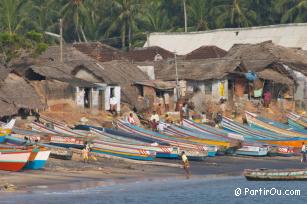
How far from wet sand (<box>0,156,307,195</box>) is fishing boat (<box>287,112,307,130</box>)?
11188 millimetres

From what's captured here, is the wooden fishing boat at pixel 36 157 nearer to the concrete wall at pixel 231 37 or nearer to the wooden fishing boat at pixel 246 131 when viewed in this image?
the wooden fishing boat at pixel 246 131

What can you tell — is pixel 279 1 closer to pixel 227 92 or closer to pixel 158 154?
pixel 227 92

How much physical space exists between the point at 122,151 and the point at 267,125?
15182 mm

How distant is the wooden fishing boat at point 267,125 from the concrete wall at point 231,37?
15948 mm

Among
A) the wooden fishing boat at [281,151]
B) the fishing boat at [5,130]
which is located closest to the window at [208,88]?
the wooden fishing boat at [281,151]

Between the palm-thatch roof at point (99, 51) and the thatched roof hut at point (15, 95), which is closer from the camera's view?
the thatched roof hut at point (15, 95)

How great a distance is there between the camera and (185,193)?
110ft

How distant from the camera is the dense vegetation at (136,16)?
79.7 m

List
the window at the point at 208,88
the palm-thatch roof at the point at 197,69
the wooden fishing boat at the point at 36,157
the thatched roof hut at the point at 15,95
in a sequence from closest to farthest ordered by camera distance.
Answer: the wooden fishing boat at the point at 36,157 → the thatched roof hut at the point at 15,95 → the palm-thatch roof at the point at 197,69 → the window at the point at 208,88

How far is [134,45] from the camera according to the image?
8256 centimetres

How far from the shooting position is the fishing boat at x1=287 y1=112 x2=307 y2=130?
54406 millimetres

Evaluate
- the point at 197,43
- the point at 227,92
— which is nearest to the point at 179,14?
the point at 197,43

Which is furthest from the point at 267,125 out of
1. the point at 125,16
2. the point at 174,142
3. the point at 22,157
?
the point at 125,16

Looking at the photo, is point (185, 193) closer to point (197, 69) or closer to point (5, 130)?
point (5, 130)
